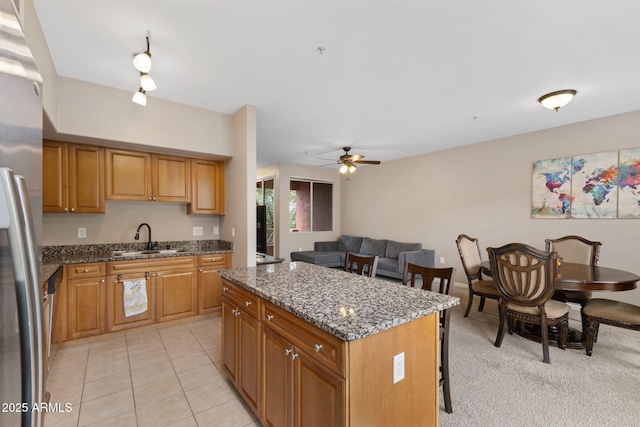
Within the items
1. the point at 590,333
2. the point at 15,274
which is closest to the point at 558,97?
the point at 590,333

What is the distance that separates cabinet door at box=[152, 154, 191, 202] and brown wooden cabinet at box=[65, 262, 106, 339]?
3.41ft

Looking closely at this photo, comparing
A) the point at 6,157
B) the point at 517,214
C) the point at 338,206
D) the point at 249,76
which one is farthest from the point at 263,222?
the point at 6,157

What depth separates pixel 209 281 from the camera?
11.9 ft

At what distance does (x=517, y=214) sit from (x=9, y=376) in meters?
5.49

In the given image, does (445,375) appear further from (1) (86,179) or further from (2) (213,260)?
(1) (86,179)

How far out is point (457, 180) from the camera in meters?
5.32

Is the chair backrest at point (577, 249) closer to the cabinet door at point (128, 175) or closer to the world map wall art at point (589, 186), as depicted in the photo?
the world map wall art at point (589, 186)

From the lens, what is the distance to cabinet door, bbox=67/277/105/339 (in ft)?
9.36

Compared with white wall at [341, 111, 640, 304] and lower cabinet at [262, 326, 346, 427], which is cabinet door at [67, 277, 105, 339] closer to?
lower cabinet at [262, 326, 346, 427]

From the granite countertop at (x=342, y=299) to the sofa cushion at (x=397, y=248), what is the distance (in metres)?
3.95

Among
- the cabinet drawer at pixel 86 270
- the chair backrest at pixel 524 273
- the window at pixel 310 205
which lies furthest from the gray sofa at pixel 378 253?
the cabinet drawer at pixel 86 270

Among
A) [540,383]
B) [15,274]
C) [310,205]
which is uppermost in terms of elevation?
[310,205]

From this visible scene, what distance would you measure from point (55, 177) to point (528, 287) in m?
4.90

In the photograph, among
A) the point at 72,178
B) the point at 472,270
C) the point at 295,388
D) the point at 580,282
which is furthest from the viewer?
the point at 472,270
